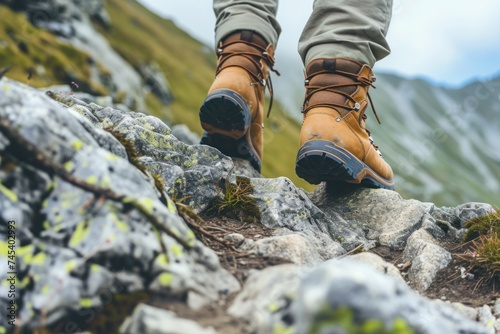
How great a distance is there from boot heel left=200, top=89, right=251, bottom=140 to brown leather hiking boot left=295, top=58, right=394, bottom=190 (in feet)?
2.86

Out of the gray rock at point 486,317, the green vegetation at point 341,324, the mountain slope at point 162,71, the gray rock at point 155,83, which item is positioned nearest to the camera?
the green vegetation at point 341,324

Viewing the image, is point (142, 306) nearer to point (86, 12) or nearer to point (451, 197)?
point (86, 12)

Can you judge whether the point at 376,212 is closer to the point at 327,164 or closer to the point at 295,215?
the point at 327,164

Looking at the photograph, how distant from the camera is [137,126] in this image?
5.77 metres

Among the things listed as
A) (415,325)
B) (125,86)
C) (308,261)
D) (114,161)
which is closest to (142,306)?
(114,161)

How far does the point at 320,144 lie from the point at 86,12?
292 ft

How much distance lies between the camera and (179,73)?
108 meters

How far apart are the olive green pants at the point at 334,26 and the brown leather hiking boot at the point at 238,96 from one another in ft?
0.73

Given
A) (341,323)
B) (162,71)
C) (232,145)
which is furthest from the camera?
(162,71)

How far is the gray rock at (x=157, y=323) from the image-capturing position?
2344 mm

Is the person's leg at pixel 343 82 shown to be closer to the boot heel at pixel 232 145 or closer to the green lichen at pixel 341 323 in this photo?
the boot heel at pixel 232 145

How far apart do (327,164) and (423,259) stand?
5.19ft

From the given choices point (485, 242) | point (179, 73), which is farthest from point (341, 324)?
point (179, 73)

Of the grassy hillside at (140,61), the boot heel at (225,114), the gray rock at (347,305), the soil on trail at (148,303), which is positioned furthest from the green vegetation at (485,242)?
the grassy hillside at (140,61)
